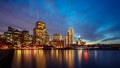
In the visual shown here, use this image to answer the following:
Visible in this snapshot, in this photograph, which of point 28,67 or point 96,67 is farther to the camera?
point 96,67

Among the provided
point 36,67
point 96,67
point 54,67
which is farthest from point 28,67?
point 96,67

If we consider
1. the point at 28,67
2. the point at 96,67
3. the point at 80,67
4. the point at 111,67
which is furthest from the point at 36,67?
the point at 111,67

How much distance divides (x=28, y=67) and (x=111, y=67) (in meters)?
20.8

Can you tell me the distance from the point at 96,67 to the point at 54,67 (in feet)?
A: 34.9

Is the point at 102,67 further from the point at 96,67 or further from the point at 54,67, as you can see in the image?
the point at 54,67

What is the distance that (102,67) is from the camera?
43.4m

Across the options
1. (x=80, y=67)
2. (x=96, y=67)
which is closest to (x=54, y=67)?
(x=80, y=67)

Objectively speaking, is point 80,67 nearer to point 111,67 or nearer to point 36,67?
point 111,67

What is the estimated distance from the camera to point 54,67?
41.0 meters

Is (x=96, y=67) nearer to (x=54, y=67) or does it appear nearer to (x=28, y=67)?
(x=54, y=67)

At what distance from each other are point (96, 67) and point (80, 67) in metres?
3.96

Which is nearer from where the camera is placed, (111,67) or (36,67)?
(36,67)

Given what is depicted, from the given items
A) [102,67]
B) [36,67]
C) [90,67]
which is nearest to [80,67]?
[90,67]

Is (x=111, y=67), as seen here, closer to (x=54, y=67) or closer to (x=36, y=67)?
(x=54, y=67)
